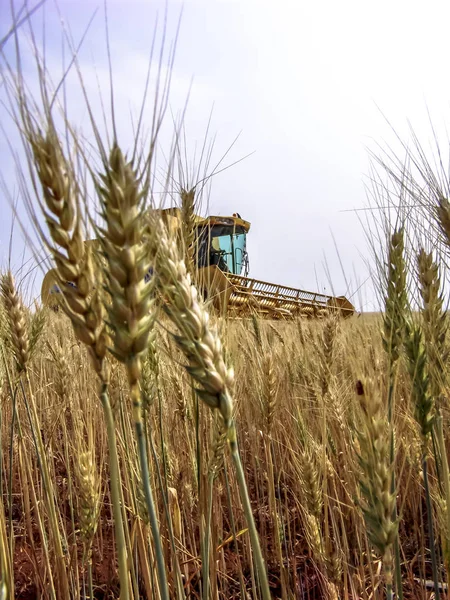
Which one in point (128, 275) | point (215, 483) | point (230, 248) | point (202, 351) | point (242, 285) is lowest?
point (215, 483)

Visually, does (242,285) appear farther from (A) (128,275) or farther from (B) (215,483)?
(A) (128,275)

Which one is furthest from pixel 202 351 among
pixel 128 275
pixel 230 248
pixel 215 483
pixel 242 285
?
pixel 230 248

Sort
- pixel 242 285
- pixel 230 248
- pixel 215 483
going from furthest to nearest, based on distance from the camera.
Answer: pixel 230 248
pixel 242 285
pixel 215 483

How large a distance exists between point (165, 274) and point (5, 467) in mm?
2478

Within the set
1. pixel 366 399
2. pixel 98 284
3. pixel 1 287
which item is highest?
pixel 1 287

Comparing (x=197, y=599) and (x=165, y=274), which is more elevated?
(x=165, y=274)

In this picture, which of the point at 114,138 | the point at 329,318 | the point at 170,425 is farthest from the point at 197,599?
the point at 114,138

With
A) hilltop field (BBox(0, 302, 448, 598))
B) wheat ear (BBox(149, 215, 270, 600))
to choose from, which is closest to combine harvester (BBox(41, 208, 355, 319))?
hilltop field (BBox(0, 302, 448, 598))

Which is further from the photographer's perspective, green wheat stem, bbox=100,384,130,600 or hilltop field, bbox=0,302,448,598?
hilltop field, bbox=0,302,448,598

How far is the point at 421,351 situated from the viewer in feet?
4.47

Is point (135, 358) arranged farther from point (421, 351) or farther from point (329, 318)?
point (329, 318)

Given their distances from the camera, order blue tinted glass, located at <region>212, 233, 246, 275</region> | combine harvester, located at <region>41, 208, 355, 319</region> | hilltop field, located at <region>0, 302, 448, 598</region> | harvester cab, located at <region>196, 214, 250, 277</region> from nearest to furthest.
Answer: hilltop field, located at <region>0, 302, 448, 598</region>
combine harvester, located at <region>41, 208, 355, 319</region>
harvester cab, located at <region>196, 214, 250, 277</region>
blue tinted glass, located at <region>212, 233, 246, 275</region>

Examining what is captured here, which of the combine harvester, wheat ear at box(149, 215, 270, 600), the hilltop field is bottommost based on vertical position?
the hilltop field

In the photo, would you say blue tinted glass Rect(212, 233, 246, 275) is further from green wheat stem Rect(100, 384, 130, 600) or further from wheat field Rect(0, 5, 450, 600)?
green wheat stem Rect(100, 384, 130, 600)
